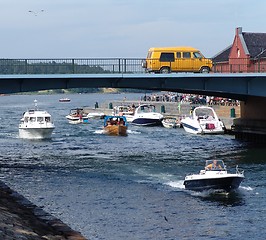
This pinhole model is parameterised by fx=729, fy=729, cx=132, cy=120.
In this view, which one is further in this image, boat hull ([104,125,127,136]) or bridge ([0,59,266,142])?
boat hull ([104,125,127,136])

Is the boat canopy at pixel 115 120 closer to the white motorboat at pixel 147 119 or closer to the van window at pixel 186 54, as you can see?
the white motorboat at pixel 147 119

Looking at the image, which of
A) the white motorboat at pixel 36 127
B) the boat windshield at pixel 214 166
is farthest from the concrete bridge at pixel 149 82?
the white motorboat at pixel 36 127

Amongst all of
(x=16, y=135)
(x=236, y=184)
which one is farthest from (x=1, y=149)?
(x=236, y=184)

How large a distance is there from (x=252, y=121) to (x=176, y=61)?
48.7 ft

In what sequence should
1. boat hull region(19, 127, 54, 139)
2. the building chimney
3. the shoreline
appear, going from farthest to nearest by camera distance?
the building chimney, boat hull region(19, 127, 54, 139), the shoreline

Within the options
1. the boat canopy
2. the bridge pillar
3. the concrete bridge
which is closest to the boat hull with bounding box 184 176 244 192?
the concrete bridge

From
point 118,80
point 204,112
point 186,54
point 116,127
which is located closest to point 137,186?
point 118,80

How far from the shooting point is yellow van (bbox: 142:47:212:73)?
57.2m

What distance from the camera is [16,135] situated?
80.8 metres

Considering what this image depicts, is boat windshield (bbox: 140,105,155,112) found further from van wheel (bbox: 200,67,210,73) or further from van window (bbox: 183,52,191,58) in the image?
van wheel (bbox: 200,67,210,73)

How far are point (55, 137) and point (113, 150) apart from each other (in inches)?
632

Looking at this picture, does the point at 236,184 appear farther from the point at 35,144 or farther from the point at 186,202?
the point at 35,144

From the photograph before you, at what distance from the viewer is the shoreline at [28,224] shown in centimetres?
2597

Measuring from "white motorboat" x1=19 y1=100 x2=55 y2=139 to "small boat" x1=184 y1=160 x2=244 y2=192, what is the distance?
36.2 meters
